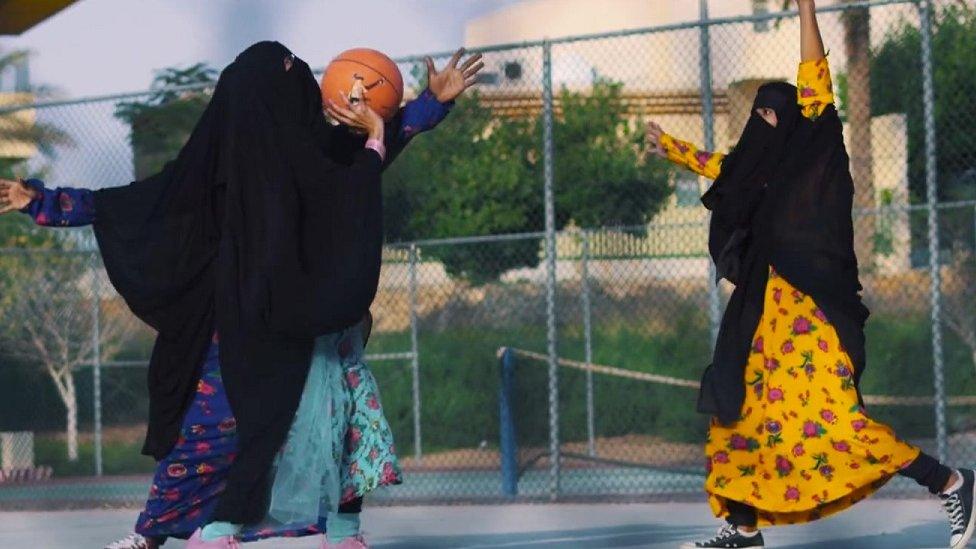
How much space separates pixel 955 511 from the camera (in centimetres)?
687

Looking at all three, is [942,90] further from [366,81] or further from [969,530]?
[366,81]

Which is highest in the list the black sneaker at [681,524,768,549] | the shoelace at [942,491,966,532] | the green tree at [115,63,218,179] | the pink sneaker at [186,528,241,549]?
the green tree at [115,63,218,179]

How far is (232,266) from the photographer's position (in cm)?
571

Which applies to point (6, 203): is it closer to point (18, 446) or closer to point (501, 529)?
point (501, 529)

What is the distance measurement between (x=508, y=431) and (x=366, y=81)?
241 inches

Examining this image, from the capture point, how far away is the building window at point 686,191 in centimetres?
1348

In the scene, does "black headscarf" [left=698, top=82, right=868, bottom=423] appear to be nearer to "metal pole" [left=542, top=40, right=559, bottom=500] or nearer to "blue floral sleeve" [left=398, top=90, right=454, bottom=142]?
"blue floral sleeve" [left=398, top=90, right=454, bottom=142]

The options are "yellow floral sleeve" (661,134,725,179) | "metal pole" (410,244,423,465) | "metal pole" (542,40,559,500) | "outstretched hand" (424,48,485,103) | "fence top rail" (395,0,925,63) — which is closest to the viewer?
"outstretched hand" (424,48,485,103)

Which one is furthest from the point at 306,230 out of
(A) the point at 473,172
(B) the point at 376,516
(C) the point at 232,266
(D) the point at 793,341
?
(A) the point at 473,172

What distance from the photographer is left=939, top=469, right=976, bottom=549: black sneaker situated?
6844 mm

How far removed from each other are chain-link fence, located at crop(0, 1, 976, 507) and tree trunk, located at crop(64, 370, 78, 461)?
0.03 meters

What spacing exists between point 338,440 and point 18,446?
903cm

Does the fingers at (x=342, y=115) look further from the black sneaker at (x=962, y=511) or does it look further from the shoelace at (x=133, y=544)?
the black sneaker at (x=962, y=511)

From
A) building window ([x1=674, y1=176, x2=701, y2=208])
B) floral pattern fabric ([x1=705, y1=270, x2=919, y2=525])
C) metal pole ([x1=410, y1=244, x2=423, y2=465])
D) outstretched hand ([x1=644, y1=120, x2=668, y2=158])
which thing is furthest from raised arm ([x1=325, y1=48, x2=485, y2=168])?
metal pole ([x1=410, y1=244, x2=423, y2=465])
